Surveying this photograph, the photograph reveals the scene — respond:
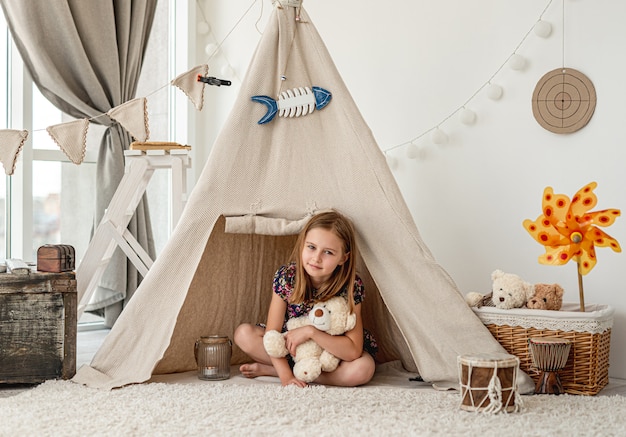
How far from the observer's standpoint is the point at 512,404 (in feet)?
6.60

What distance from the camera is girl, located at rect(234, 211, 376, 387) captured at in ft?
7.75

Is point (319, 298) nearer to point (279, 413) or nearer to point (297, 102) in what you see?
point (279, 413)

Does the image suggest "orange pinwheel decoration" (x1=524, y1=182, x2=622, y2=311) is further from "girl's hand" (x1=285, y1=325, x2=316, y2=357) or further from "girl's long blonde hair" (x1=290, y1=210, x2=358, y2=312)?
"girl's hand" (x1=285, y1=325, x2=316, y2=357)

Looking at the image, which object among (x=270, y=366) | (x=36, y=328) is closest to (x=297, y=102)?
(x=270, y=366)

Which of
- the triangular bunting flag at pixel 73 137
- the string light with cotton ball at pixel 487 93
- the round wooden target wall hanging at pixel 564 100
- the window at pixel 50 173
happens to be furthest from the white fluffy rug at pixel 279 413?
the window at pixel 50 173

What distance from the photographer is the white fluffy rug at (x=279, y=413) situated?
1821mm

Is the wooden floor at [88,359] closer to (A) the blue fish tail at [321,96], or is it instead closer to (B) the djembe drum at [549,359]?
(B) the djembe drum at [549,359]

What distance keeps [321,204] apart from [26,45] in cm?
170

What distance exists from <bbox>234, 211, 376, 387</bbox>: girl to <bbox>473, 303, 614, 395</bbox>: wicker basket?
0.43m

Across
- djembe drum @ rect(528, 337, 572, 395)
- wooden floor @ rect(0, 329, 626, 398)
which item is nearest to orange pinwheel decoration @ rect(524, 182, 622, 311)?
djembe drum @ rect(528, 337, 572, 395)

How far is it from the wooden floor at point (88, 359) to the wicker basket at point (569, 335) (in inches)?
1.9

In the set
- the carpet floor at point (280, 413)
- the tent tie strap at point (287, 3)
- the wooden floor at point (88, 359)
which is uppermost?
the tent tie strap at point (287, 3)

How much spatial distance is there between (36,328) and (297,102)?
1.17 metres

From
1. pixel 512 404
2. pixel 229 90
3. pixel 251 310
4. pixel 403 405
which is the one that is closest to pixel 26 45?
pixel 229 90
